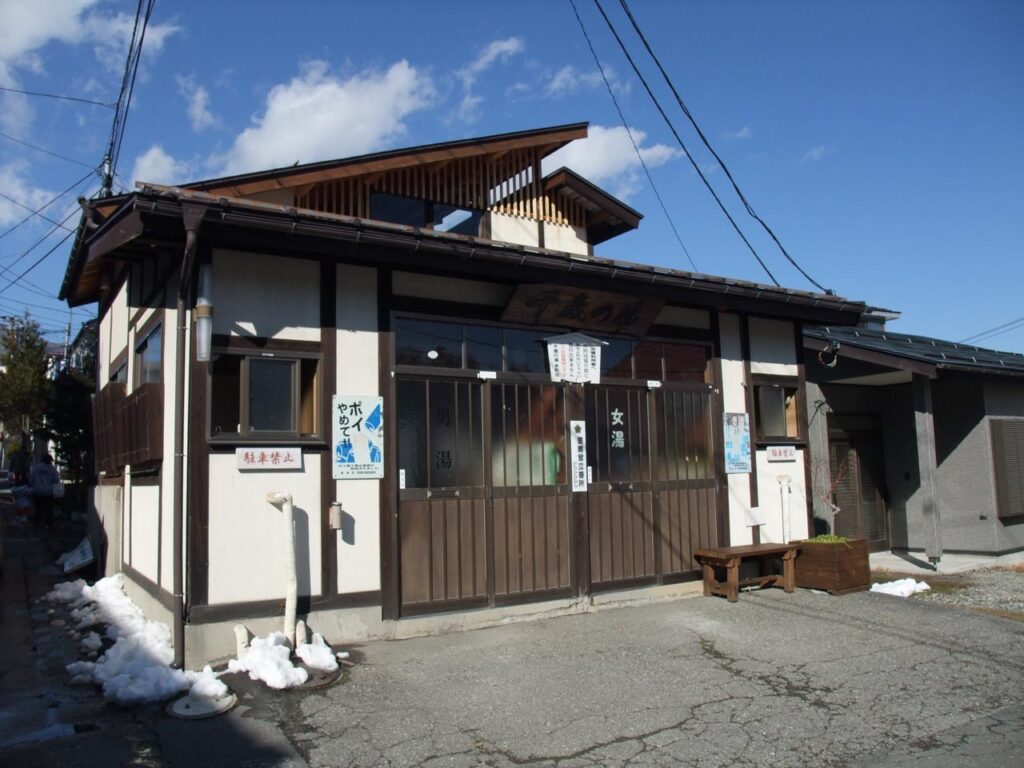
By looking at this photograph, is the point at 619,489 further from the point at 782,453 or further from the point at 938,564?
the point at 938,564

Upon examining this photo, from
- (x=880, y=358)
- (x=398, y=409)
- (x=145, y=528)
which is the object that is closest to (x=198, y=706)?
(x=398, y=409)

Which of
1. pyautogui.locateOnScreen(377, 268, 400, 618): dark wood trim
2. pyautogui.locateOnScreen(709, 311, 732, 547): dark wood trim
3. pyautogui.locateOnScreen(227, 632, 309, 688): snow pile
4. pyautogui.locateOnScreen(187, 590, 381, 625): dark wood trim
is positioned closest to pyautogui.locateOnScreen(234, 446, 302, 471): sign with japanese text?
pyautogui.locateOnScreen(377, 268, 400, 618): dark wood trim

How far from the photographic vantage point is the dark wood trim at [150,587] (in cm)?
671

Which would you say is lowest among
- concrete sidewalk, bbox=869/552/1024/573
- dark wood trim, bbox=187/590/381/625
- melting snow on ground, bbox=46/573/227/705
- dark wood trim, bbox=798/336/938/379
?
Result: concrete sidewalk, bbox=869/552/1024/573

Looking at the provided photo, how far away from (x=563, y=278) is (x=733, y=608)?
3.99 m

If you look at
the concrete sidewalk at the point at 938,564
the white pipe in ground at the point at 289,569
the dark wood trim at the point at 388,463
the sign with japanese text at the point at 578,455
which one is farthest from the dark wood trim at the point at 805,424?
the white pipe in ground at the point at 289,569

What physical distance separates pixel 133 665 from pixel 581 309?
209 inches

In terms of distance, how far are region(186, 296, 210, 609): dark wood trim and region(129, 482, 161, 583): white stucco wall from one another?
42.3 inches

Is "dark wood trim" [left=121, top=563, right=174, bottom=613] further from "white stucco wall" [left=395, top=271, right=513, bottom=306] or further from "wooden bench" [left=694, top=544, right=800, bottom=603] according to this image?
"wooden bench" [left=694, top=544, right=800, bottom=603]

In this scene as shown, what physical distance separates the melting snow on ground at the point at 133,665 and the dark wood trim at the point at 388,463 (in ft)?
5.52

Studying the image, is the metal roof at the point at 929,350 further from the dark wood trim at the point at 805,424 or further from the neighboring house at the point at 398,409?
the neighboring house at the point at 398,409

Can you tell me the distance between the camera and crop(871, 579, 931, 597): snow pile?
9.69 m

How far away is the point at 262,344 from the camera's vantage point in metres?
6.80

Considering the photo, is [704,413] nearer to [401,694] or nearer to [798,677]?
[798,677]
